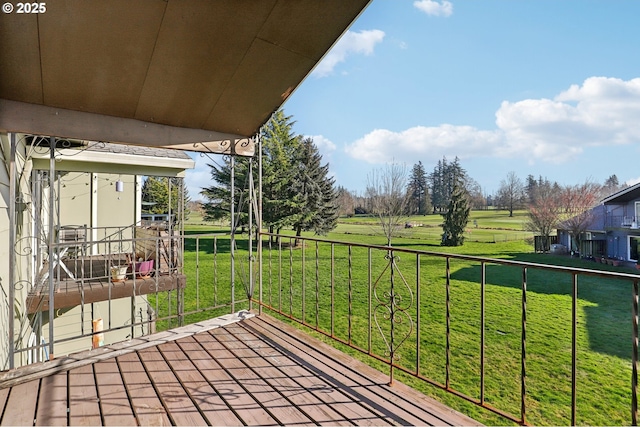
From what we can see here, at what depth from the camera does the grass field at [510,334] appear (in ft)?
17.4

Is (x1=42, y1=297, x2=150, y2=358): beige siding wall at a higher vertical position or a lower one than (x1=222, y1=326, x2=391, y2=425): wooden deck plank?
lower

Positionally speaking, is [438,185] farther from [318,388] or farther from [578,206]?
[318,388]

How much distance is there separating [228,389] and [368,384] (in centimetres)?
88

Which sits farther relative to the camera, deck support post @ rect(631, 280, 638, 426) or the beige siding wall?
the beige siding wall

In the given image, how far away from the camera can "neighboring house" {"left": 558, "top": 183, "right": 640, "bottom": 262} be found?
16.2 meters

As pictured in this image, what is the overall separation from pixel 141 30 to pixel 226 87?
696mm

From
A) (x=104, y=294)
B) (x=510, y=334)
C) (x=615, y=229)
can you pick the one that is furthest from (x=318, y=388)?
(x=615, y=229)

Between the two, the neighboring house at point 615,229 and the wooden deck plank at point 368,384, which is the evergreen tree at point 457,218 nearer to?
the neighboring house at point 615,229

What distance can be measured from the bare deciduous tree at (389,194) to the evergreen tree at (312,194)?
10.4ft

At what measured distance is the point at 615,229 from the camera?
1698 centimetres

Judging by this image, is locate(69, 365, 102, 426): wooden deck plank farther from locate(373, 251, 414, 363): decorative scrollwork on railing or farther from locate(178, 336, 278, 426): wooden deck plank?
locate(373, 251, 414, 363): decorative scrollwork on railing

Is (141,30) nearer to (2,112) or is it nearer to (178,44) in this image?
(178,44)

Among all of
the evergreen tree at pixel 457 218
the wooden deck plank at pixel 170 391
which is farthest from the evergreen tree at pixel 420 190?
the wooden deck plank at pixel 170 391

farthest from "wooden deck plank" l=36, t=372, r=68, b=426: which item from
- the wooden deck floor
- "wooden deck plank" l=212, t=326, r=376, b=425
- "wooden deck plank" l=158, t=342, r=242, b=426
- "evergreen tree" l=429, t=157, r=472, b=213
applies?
"evergreen tree" l=429, t=157, r=472, b=213
